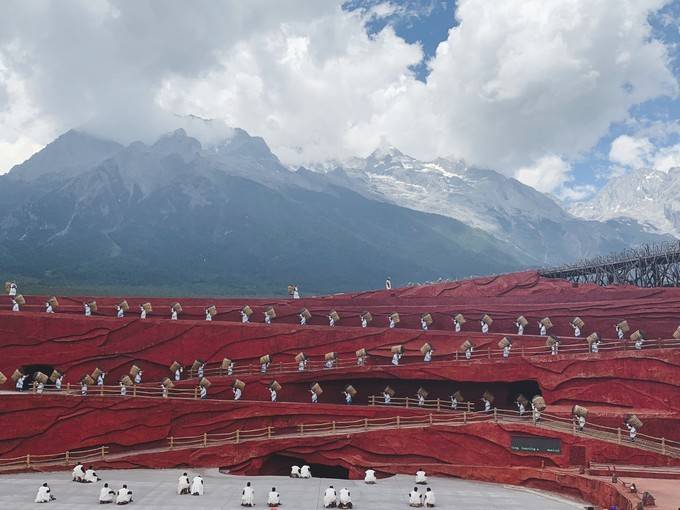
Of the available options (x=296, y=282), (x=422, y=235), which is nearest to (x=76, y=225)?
(x=296, y=282)

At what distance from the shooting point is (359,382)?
29.2m

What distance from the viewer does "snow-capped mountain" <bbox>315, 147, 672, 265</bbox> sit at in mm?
162875

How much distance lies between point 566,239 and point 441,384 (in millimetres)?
150364

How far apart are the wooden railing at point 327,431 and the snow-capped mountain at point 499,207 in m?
134

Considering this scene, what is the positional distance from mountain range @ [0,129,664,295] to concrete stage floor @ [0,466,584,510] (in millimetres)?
48176

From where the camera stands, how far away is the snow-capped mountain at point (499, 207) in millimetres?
162875

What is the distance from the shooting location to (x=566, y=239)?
167250mm

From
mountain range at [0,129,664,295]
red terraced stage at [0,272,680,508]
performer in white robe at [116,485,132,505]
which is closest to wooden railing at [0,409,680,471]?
red terraced stage at [0,272,680,508]

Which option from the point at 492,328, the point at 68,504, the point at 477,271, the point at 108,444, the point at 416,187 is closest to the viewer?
the point at 68,504

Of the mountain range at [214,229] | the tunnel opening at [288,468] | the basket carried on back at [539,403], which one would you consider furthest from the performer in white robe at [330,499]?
the mountain range at [214,229]

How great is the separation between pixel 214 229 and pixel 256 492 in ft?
301

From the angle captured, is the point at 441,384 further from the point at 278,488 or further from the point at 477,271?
the point at 477,271

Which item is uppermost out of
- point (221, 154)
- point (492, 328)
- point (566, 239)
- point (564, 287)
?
point (221, 154)

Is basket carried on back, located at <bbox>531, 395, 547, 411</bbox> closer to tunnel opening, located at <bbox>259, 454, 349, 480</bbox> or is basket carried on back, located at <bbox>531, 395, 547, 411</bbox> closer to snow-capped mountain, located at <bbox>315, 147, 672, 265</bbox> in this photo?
tunnel opening, located at <bbox>259, 454, 349, 480</bbox>
